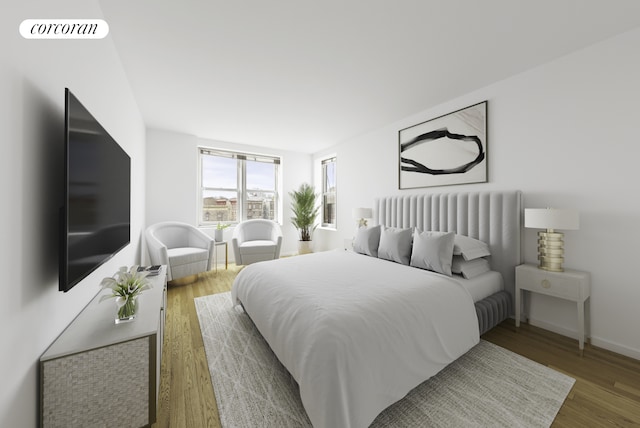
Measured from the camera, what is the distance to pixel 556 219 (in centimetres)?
203

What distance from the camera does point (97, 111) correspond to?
5.73 ft

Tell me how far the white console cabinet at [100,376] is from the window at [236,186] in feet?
13.3

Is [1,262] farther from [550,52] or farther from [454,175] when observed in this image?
[550,52]

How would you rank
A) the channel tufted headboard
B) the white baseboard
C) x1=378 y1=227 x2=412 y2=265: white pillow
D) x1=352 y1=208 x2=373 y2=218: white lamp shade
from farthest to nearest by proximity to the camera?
x1=352 y1=208 x2=373 y2=218: white lamp shade < x1=378 y1=227 x2=412 y2=265: white pillow < the channel tufted headboard < the white baseboard

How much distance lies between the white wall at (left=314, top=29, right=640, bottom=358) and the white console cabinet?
11.1 feet

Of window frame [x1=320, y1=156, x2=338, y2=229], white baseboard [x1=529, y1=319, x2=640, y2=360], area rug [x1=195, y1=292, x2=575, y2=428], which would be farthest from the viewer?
window frame [x1=320, y1=156, x2=338, y2=229]

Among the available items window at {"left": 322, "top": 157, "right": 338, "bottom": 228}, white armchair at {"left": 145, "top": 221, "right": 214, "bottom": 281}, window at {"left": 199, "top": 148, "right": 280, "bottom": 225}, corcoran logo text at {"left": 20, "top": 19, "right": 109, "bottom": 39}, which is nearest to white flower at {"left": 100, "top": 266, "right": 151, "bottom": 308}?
corcoran logo text at {"left": 20, "top": 19, "right": 109, "bottom": 39}

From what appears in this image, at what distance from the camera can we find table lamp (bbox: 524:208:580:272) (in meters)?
2.00

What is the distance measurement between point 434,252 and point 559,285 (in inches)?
41.4

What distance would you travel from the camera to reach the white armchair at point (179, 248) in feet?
11.1

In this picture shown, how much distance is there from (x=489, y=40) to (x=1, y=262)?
3274 millimetres

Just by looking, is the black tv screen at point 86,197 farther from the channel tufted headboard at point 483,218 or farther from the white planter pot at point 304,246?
the white planter pot at point 304,246

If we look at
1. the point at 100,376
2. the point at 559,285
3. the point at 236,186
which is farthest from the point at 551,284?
the point at 236,186

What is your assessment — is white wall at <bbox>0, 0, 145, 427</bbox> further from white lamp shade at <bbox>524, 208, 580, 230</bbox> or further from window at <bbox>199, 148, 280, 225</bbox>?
window at <bbox>199, 148, 280, 225</bbox>
